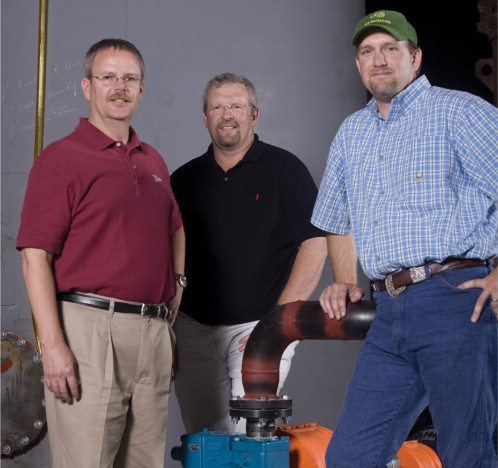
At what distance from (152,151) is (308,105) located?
1225 mm

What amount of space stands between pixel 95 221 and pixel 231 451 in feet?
2.45

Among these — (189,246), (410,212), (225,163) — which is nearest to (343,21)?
(225,163)

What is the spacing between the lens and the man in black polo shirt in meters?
2.87

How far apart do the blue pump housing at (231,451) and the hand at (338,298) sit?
0.38 m

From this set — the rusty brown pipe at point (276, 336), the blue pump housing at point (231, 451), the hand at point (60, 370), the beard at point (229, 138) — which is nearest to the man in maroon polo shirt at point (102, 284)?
the hand at point (60, 370)

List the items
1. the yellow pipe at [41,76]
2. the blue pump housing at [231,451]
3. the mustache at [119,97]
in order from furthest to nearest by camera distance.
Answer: the yellow pipe at [41,76] < the mustache at [119,97] < the blue pump housing at [231,451]

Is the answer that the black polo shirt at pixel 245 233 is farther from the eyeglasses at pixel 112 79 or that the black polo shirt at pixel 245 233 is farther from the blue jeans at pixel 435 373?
the blue jeans at pixel 435 373

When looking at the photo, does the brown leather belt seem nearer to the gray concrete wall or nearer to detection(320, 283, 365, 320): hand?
detection(320, 283, 365, 320): hand

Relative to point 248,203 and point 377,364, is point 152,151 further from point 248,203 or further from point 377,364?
point 377,364

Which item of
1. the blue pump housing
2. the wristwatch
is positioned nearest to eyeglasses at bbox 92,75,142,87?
the wristwatch

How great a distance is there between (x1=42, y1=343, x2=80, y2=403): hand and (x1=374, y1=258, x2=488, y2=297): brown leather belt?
829 mm

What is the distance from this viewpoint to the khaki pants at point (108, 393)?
2178 millimetres

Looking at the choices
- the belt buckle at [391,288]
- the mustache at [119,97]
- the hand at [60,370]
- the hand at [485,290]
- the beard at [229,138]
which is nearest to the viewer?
the hand at [485,290]

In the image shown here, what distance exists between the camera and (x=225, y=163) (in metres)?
2.98
